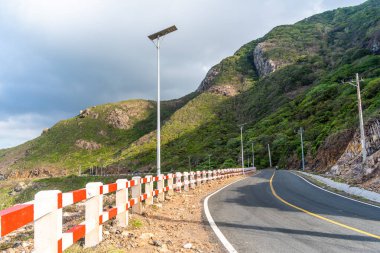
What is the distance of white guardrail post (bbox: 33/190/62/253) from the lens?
393 cm

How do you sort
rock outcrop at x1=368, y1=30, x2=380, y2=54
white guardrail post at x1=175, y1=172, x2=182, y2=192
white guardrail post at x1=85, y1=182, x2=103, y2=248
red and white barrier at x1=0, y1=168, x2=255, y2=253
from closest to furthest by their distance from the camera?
red and white barrier at x1=0, y1=168, x2=255, y2=253
white guardrail post at x1=85, y1=182, x2=103, y2=248
white guardrail post at x1=175, y1=172, x2=182, y2=192
rock outcrop at x1=368, y1=30, x2=380, y2=54

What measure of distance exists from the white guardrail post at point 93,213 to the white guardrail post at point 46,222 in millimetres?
1682

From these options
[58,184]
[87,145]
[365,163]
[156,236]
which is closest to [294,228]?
[156,236]

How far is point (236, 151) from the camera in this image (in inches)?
4269

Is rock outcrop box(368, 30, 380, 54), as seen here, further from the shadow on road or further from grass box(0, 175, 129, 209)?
the shadow on road

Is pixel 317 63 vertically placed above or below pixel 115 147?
above

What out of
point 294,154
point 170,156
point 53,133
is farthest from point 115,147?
point 294,154

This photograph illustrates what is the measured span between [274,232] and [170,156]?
117 meters

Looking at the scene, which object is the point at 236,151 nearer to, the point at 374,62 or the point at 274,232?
the point at 374,62

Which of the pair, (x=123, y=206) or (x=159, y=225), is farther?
(x=159, y=225)

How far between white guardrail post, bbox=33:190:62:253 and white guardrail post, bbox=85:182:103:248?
5.52 feet

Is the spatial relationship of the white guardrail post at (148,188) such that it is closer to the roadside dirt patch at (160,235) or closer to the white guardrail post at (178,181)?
the roadside dirt patch at (160,235)

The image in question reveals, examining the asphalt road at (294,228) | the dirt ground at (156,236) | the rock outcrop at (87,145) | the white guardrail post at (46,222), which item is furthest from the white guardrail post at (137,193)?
the rock outcrop at (87,145)

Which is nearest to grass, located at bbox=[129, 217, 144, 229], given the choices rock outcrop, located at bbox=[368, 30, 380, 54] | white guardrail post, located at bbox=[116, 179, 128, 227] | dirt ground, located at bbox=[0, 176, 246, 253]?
dirt ground, located at bbox=[0, 176, 246, 253]
